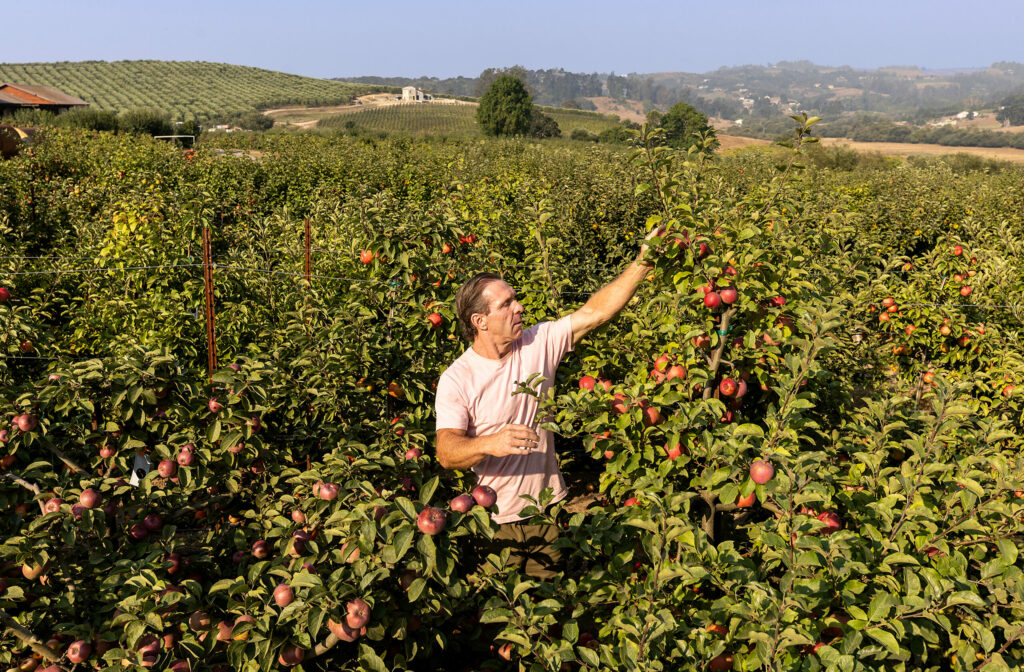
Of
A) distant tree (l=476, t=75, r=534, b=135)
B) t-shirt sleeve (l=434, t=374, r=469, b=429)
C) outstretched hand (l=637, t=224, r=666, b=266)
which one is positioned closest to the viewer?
t-shirt sleeve (l=434, t=374, r=469, b=429)

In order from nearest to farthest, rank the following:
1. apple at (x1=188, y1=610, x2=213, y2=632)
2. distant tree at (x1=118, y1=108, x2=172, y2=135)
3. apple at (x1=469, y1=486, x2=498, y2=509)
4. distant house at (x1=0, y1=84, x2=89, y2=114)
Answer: apple at (x1=469, y1=486, x2=498, y2=509) < apple at (x1=188, y1=610, x2=213, y2=632) < distant tree at (x1=118, y1=108, x2=172, y2=135) < distant house at (x1=0, y1=84, x2=89, y2=114)

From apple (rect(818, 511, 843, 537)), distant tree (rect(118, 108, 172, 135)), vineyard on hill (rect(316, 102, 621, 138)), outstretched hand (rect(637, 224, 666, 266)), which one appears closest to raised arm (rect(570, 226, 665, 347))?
outstretched hand (rect(637, 224, 666, 266))

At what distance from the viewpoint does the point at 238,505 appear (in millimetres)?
3496

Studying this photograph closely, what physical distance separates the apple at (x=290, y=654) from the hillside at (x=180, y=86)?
93394mm

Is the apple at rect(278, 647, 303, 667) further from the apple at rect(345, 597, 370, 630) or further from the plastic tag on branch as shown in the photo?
the plastic tag on branch

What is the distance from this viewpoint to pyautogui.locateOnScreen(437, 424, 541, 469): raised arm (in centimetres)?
216

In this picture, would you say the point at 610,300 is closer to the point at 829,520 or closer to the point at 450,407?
the point at 450,407

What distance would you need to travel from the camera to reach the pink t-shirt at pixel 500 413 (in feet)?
8.58

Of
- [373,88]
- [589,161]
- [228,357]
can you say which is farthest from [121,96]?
[228,357]

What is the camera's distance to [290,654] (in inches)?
73.7

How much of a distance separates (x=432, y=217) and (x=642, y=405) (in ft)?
6.61

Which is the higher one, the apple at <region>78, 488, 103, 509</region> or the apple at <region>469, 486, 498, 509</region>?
the apple at <region>469, 486, 498, 509</region>

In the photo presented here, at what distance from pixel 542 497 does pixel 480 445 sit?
0.36m

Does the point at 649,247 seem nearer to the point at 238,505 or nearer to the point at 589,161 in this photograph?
the point at 238,505
